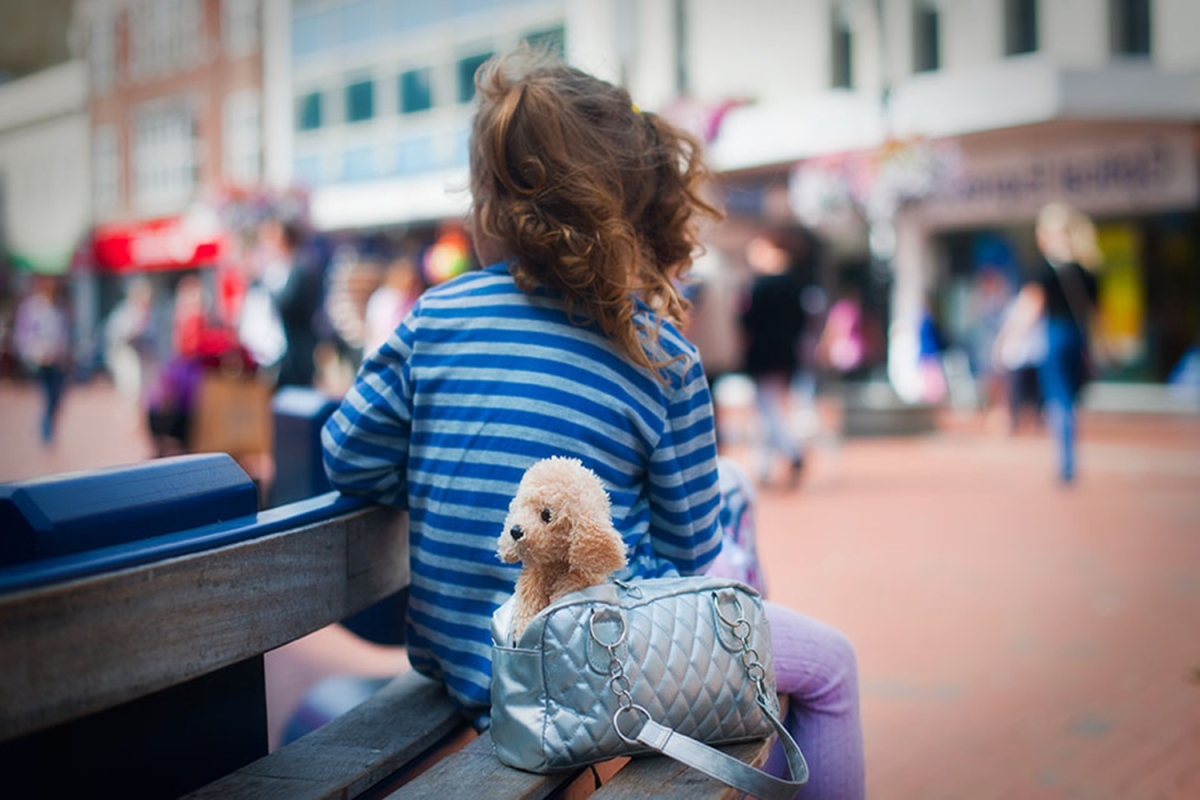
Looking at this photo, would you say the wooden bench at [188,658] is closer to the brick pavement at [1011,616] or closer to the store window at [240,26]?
the brick pavement at [1011,616]

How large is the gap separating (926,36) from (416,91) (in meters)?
10.7

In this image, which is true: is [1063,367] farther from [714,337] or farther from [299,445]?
[299,445]

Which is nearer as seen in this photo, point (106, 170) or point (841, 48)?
point (841, 48)

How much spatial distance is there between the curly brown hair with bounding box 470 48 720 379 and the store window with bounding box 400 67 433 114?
2111 centimetres

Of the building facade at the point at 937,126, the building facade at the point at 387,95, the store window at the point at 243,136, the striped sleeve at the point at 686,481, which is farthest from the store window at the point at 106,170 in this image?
the striped sleeve at the point at 686,481

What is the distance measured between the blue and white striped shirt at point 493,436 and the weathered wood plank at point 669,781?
0.28 metres

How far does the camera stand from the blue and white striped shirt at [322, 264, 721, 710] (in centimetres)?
168

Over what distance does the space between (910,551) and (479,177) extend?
484cm

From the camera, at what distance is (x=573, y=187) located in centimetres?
169

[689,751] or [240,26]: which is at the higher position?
[240,26]

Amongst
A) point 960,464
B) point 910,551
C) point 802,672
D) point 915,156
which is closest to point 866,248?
point 915,156

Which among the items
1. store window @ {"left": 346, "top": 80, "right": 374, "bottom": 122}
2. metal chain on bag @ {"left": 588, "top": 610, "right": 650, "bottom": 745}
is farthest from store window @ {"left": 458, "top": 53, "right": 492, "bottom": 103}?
metal chain on bag @ {"left": 588, "top": 610, "right": 650, "bottom": 745}

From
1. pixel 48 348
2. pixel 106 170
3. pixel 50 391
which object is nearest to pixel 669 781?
pixel 50 391

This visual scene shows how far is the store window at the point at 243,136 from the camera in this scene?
82.8 feet
